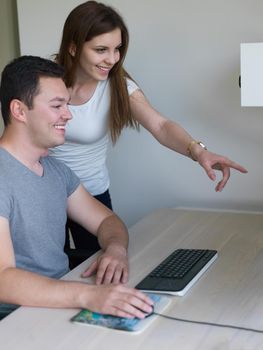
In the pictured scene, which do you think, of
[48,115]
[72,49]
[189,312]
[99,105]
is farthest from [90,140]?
[189,312]

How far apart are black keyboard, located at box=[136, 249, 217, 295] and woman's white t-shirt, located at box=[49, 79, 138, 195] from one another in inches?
20.8

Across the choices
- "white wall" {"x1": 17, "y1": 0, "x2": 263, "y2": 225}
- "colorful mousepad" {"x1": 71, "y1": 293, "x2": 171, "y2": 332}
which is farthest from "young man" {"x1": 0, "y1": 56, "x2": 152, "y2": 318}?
"white wall" {"x1": 17, "y1": 0, "x2": 263, "y2": 225}

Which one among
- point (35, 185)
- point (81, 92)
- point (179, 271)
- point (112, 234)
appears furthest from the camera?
point (81, 92)

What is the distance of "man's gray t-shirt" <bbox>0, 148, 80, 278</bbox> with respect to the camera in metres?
1.56

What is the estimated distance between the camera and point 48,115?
1604 mm

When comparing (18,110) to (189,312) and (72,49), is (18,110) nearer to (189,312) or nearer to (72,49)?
(72,49)

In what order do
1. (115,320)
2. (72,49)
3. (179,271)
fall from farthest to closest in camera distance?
(72,49)
(179,271)
(115,320)

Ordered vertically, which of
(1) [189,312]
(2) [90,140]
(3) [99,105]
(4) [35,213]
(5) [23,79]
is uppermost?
(5) [23,79]

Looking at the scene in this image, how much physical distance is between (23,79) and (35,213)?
0.36m

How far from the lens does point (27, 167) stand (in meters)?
1.63

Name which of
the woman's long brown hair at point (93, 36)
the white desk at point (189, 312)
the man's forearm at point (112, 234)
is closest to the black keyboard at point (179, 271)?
the white desk at point (189, 312)

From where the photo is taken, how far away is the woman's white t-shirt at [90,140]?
6.46 ft

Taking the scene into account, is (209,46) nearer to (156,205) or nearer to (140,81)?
(140,81)

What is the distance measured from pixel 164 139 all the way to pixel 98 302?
81 cm
